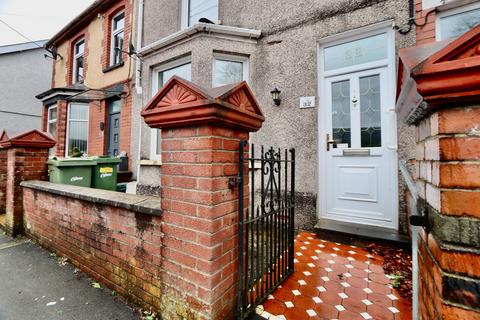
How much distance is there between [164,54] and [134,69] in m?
1.85

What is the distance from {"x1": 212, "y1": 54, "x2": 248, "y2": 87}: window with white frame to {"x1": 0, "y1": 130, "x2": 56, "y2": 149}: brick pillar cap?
10.6 ft

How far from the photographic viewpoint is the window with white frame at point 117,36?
7.50 m

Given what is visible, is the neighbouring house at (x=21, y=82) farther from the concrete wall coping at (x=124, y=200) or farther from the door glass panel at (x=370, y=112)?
the door glass panel at (x=370, y=112)

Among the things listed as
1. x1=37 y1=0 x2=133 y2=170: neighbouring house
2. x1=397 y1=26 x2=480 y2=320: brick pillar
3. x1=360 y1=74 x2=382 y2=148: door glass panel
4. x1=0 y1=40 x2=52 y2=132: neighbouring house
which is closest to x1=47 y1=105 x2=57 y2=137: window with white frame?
x1=37 y1=0 x2=133 y2=170: neighbouring house

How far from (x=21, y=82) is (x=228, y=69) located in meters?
14.2

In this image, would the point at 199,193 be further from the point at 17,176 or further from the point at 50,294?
the point at 17,176

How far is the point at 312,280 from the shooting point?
86.9 inches

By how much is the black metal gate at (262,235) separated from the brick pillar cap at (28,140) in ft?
13.6

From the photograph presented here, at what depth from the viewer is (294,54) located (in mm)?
4074

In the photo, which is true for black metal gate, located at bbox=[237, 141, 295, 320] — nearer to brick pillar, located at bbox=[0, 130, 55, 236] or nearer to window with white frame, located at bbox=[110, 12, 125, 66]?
brick pillar, located at bbox=[0, 130, 55, 236]

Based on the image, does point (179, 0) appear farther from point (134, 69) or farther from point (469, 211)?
point (469, 211)

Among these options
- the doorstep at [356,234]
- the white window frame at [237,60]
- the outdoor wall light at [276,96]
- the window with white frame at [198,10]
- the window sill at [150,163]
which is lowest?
the doorstep at [356,234]

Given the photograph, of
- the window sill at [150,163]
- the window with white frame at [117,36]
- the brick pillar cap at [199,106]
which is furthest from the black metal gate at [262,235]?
the window with white frame at [117,36]

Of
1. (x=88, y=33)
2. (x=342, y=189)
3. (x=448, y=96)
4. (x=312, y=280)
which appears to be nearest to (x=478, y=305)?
(x=448, y=96)
